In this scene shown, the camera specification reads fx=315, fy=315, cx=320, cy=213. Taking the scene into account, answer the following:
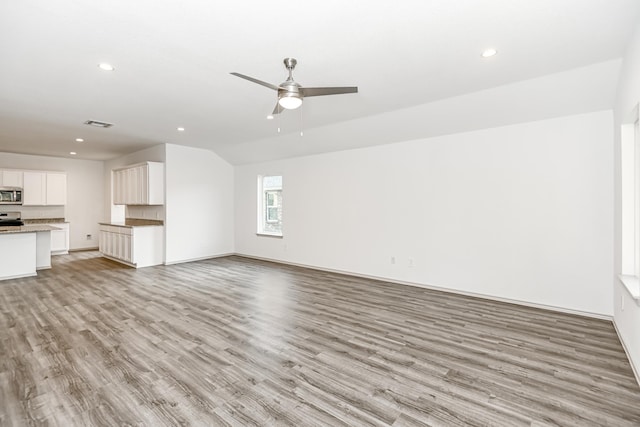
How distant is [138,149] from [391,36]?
24.5ft

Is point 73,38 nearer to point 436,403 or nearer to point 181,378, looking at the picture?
point 181,378

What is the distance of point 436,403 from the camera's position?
218 cm

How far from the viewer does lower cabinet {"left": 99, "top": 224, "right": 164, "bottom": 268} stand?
6.89m

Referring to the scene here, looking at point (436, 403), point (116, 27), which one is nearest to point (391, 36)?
point (116, 27)

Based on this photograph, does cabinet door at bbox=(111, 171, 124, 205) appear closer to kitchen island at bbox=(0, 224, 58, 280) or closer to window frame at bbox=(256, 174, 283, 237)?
kitchen island at bbox=(0, 224, 58, 280)

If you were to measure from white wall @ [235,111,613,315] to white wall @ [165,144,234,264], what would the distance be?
2.61 m

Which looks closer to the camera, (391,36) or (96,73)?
(391,36)

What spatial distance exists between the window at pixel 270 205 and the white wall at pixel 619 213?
594 cm

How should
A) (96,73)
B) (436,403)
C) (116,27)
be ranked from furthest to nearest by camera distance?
1. (96,73)
2. (116,27)
3. (436,403)

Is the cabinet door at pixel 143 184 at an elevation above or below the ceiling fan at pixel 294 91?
below

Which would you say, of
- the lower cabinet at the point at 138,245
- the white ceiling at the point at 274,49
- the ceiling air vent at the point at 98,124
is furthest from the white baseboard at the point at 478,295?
the ceiling air vent at the point at 98,124

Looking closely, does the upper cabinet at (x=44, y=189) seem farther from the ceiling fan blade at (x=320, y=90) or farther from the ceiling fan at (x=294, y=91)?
the ceiling fan blade at (x=320, y=90)

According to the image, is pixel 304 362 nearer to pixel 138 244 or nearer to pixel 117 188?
pixel 138 244

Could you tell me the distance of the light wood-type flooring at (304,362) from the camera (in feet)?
6.87
